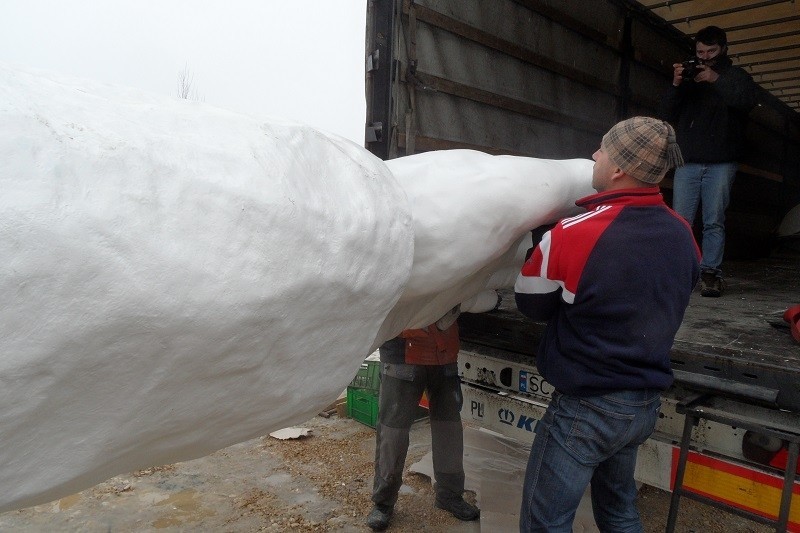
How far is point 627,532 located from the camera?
189cm

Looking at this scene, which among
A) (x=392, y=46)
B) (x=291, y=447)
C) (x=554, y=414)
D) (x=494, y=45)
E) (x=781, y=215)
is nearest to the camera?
(x=554, y=414)

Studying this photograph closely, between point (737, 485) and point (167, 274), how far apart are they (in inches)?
72.0

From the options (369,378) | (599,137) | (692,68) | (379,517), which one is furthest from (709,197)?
(369,378)

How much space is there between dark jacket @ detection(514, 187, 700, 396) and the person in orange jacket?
123 centimetres

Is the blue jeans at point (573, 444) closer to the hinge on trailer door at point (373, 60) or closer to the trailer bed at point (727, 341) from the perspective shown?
the trailer bed at point (727, 341)

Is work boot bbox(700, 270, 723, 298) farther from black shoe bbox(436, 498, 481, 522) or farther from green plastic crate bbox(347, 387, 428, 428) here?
green plastic crate bbox(347, 387, 428, 428)

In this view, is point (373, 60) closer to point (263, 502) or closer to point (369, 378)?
point (263, 502)

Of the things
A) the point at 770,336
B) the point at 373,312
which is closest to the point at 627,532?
the point at 770,336

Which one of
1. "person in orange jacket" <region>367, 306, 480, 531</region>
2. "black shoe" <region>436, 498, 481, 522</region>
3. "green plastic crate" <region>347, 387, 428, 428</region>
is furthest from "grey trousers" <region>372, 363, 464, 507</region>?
"green plastic crate" <region>347, 387, 428, 428</region>

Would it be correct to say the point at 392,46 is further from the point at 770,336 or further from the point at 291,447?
the point at 291,447

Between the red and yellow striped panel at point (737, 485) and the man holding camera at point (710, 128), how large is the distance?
1.42m

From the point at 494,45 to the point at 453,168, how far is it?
208cm

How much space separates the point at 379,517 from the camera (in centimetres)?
303

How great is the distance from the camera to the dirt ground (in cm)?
305
